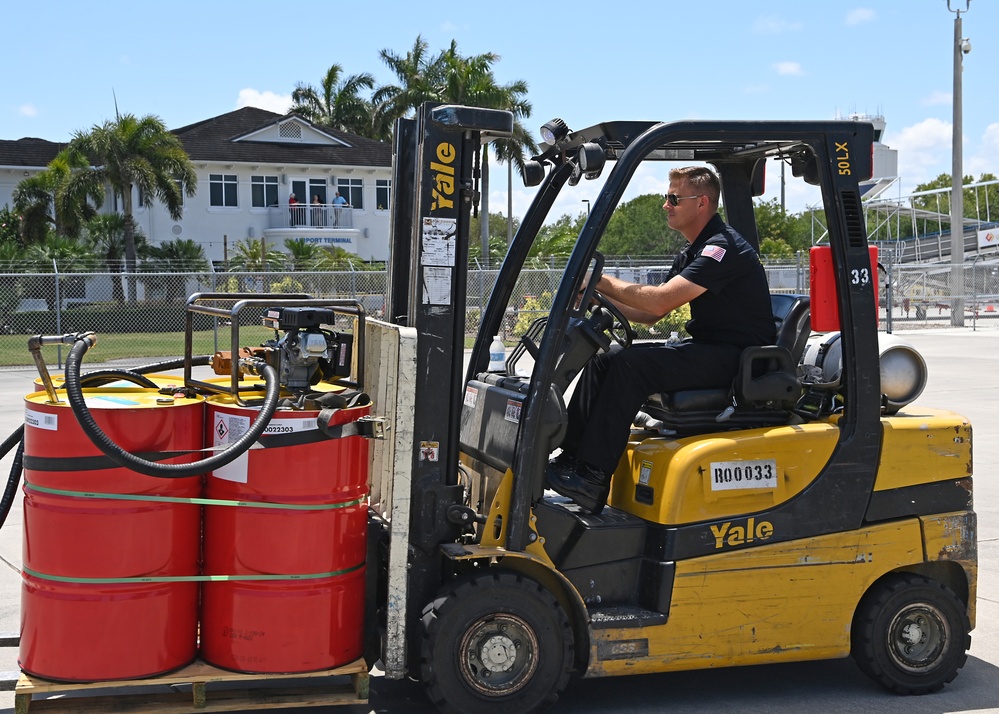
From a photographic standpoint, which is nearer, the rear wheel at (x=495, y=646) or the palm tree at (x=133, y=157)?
the rear wheel at (x=495, y=646)

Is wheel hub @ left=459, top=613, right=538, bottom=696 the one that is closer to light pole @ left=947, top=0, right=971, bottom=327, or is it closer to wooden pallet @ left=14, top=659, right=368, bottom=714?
wooden pallet @ left=14, top=659, right=368, bottom=714

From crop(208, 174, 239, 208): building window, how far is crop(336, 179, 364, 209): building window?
14.6 feet

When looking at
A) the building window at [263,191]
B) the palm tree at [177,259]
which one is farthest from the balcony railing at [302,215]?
the palm tree at [177,259]

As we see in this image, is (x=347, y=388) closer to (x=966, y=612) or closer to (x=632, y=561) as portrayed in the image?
(x=632, y=561)

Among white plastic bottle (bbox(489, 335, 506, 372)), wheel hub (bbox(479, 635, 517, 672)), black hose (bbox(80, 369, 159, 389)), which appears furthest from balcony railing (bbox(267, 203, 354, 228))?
wheel hub (bbox(479, 635, 517, 672))

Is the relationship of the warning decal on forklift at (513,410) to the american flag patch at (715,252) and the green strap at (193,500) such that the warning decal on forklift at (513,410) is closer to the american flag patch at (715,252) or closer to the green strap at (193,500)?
the green strap at (193,500)

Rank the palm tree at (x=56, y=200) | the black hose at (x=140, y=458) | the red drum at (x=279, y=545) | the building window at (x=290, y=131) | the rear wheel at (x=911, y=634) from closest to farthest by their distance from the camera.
A: the black hose at (x=140, y=458)
the red drum at (x=279, y=545)
the rear wheel at (x=911, y=634)
the palm tree at (x=56, y=200)
the building window at (x=290, y=131)

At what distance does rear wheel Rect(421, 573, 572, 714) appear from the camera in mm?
3986

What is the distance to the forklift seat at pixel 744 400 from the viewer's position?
14.6 ft

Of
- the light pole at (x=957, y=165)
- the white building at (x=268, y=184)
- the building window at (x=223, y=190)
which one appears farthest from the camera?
the building window at (x=223, y=190)

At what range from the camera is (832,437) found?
450 cm

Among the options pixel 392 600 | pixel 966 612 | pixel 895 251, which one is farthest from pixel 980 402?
pixel 895 251

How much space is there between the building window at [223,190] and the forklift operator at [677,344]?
4071cm

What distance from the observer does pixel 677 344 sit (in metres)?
4.67
